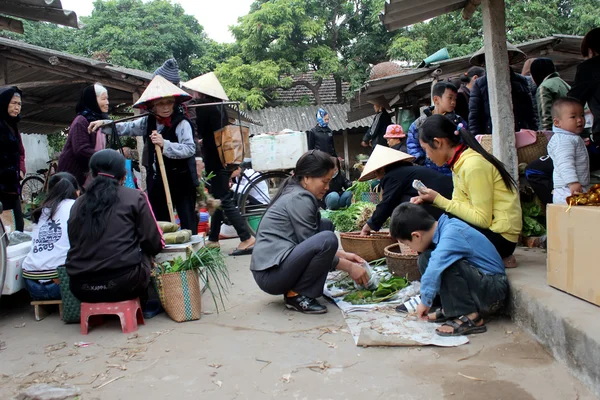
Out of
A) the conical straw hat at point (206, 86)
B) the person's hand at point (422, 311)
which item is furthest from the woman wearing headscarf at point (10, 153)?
the person's hand at point (422, 311)

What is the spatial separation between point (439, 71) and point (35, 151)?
15.4 m

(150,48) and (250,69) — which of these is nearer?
(250,69)

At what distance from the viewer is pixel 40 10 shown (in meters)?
4.28

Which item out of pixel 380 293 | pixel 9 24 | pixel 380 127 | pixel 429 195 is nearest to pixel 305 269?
pixel 380 293

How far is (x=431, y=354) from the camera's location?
3029 mm

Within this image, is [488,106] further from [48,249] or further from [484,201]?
[48,249]

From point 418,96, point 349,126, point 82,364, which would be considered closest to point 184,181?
point 82,364

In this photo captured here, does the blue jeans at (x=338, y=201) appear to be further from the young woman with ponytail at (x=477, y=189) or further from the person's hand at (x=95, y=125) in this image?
the young woman with ponytail at (x=477, y=189)

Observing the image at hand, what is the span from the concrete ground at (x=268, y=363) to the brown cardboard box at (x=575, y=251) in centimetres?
41

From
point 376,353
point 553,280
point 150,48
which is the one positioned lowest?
point 376,353

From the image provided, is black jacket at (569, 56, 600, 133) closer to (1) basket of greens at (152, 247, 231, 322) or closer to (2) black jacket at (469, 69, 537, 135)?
(2) black jacket at (469, 69, 537, 135)

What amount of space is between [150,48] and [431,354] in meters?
19.9

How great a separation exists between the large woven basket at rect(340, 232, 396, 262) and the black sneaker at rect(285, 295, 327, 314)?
112 cm

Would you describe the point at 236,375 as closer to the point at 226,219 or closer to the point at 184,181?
the point at 184,181
